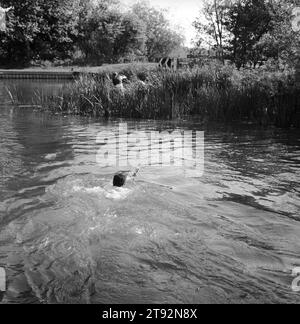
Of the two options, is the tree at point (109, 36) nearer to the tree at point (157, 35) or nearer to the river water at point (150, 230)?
the tree at point (157, 35)

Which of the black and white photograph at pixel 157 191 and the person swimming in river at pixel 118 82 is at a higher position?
the person swimming in river at pixel 118 82

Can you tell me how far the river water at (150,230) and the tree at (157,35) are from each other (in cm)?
4728

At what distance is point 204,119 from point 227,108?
93cm

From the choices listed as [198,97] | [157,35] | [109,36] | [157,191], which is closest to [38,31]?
[109,36]

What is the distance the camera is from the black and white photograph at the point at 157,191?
184 inches

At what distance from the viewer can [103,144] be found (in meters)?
12.0

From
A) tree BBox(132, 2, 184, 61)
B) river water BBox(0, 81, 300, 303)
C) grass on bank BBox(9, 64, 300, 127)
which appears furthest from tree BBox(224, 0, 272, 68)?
tree BBox(132, 2, 184, 61)

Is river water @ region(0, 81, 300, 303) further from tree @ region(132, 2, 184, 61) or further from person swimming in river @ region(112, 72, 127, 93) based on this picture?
tree @ region(132, 2, 184, 61)

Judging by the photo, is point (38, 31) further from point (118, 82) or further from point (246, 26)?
point (118, 82)

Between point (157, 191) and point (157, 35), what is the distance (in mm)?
54126

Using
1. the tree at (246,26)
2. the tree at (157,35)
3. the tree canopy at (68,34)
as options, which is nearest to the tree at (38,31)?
the tree canopy at (68,34)

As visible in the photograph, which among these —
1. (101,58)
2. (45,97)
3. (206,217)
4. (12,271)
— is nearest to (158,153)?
(206,217)

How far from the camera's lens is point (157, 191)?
7641 mm

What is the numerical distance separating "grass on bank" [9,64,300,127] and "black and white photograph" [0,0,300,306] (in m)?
0.05
